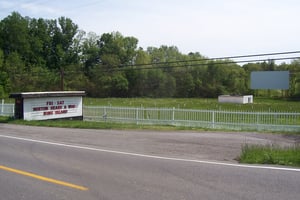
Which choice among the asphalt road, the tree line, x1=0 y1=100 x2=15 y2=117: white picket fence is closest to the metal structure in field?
the asphalt road

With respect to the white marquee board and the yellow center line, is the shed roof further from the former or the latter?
the yellow center line

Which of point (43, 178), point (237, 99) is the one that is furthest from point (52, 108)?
point (237, 99)

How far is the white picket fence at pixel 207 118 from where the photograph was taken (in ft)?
57.3

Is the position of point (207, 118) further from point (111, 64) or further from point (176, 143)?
point (111, 64)

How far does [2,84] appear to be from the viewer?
6506 centimetres

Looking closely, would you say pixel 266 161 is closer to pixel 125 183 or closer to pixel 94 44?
pixel 125 183

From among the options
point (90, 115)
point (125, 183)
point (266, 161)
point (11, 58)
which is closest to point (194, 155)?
point (266, 161)

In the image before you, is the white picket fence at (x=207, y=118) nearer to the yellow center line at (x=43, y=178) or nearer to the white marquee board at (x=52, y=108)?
the white marquee board at (x=52, y=108)

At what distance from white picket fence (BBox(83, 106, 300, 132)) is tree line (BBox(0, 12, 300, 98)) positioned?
5591 cm

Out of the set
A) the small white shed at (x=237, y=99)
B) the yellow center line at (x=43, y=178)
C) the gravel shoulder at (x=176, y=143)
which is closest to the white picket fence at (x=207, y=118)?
the gravel shoulder at (x=176, y=143)

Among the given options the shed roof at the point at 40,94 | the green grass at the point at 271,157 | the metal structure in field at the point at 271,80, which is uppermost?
the metal structure in field at the point at 271,80

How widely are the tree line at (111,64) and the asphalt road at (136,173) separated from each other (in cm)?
6675

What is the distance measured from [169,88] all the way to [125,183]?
3287 inches

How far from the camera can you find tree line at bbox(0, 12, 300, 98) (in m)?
82.8
